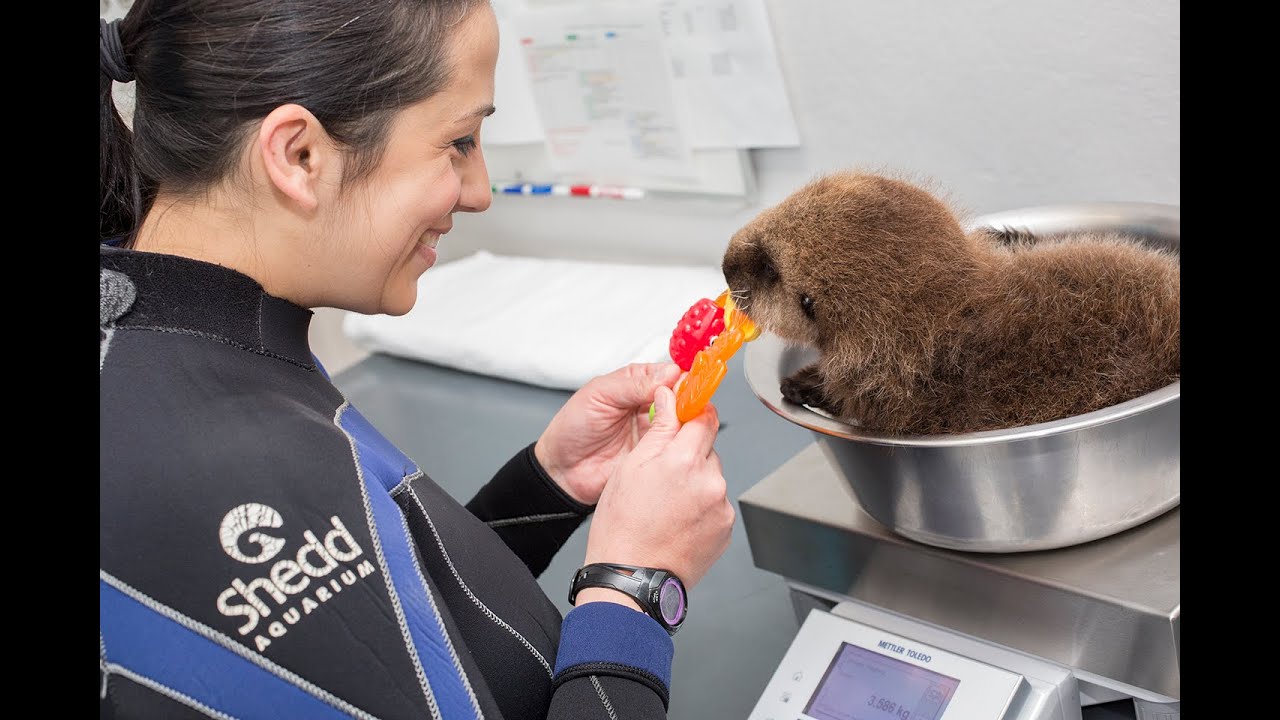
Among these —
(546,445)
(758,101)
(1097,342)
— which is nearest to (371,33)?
(546,445)

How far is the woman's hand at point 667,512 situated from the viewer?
0.75 meters

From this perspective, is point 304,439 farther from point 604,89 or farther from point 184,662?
point 604,89

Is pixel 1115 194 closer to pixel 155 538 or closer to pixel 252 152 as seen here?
pixel 252 152

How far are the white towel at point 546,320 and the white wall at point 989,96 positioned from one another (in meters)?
0.25

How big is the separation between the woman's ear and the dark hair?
0.4 inches

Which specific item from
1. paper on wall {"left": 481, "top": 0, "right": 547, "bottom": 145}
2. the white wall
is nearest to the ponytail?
the white wall

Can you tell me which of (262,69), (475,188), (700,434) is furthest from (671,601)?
(262,69)

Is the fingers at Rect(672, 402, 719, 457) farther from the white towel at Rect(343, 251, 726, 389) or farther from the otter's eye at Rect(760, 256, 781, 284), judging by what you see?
the white towel at Rect(343, 251, 726, 389)

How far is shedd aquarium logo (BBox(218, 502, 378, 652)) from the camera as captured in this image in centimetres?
56

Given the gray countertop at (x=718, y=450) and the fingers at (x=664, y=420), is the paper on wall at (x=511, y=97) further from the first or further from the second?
the fingers at (x=664, y=420)

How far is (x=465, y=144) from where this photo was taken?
30.0 inches

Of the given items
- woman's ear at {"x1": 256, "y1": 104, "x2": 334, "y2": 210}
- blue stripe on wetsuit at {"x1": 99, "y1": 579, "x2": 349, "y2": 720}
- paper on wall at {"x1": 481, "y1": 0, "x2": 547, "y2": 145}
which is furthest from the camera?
paper on wall at {"x1": 481, "y1": 0, "x2": 547, "y2": 145}

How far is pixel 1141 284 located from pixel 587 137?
1.23 meters

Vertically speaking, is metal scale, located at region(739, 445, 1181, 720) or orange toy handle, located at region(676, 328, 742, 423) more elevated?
orange toy handle, located at region(676, 328, 742, 423)
